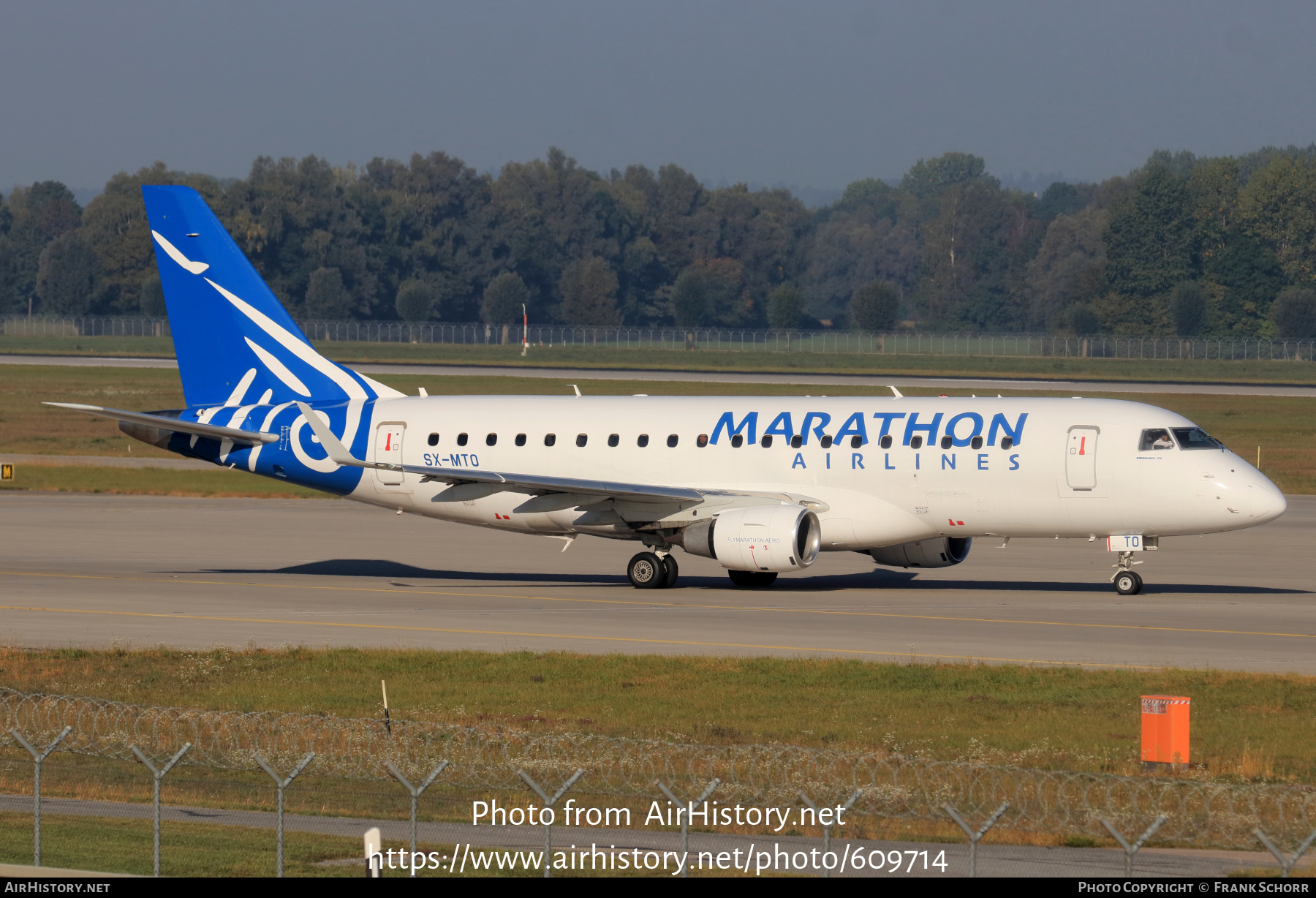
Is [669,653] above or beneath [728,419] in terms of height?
beneath

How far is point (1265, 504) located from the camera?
36906 mm

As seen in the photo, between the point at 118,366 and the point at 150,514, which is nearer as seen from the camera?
the point at 150,514

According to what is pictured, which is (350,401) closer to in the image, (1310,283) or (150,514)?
(150,514)

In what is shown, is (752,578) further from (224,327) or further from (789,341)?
(789,341)

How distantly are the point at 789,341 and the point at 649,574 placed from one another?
5003 inches

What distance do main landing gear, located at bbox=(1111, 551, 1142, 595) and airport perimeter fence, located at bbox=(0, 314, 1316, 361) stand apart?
119m

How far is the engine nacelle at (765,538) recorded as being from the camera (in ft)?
124

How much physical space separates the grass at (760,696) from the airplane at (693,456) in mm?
9133

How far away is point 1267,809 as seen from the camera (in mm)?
19172

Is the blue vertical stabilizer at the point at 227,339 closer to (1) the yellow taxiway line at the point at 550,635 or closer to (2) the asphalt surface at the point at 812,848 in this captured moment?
(1) the yellow taxiway line at the point at 550,635

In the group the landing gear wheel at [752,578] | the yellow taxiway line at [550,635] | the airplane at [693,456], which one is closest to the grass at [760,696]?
the yellow taxiway line at [550,635]

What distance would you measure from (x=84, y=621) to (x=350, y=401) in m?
11.1

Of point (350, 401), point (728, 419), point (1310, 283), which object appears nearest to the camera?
point (728, 419)
